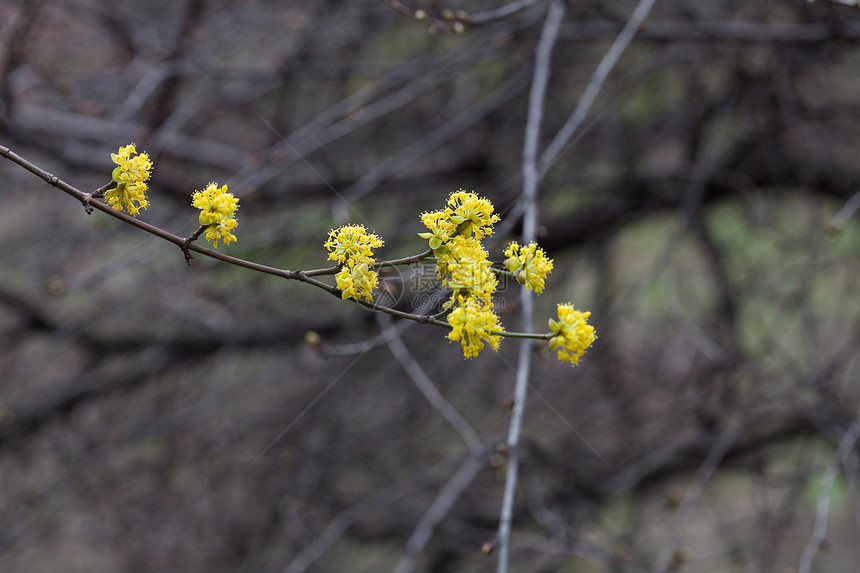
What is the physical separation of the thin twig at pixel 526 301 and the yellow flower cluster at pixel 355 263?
0.48m

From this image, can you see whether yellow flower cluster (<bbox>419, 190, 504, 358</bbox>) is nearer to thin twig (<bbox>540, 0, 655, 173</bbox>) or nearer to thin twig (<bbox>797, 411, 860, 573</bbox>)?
thin twig (<bbox>540, 0, 655, 173</bbox>)

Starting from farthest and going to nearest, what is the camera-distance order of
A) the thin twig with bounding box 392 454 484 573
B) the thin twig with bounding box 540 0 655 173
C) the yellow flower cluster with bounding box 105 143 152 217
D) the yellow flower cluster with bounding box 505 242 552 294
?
the thin twig with bounding box 540 0 655 173, the thin twig with bounding box 392 454 484 573, the yellow flower cluster with bounding box 505 242 552 294, the yellow flower cluster with bounding box 105 143 152 217

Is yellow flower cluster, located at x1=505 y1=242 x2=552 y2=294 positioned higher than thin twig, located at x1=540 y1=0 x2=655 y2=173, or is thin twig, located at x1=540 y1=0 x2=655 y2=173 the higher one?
thin twig, located at x1=540 y1=0 x2=655 y2=173

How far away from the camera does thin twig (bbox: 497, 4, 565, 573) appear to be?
5.30ft

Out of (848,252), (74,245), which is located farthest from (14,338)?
(848,252)

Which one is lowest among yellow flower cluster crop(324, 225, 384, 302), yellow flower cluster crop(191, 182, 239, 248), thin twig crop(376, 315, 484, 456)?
yellow flower cluster crop(324, 225, 384, 302)

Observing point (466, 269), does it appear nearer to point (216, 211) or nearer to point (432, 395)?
point (216, 211)

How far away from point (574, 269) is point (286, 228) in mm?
1887

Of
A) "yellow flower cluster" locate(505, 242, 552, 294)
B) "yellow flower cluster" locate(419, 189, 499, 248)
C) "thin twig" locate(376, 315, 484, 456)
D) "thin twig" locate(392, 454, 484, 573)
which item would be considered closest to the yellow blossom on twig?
"yellow flower cluster" locate(419, 189, 499, 248)

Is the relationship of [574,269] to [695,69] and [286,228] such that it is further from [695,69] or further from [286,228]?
[286,228]

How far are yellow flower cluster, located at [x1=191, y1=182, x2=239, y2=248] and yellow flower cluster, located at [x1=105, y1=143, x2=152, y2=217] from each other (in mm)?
110

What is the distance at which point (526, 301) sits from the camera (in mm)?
1890

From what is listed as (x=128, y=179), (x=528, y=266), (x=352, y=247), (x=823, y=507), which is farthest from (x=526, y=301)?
(x=823, y=507)

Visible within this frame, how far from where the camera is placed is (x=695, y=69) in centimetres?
378
